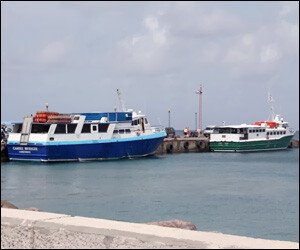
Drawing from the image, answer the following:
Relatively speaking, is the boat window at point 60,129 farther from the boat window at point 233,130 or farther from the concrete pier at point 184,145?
the boat window at point 233,130

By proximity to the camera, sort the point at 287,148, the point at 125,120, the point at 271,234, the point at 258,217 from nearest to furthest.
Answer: the point at 271,234 → the point at 258,217 → the point at 125,120 → the point at 287,148

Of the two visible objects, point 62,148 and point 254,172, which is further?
point 62,148

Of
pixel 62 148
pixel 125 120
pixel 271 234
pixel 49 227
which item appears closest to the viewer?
pixel 49 227

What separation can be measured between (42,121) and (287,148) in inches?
1974

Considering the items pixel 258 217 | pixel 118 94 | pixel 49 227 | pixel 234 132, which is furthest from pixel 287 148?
pixel 49 227

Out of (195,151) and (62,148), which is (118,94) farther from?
(195,151)

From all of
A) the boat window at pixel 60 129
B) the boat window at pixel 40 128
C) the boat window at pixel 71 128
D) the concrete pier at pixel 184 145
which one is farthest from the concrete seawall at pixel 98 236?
the concrete pier at pixel 184 145

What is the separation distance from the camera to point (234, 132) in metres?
82.4

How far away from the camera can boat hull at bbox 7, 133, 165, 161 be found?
2254 inches

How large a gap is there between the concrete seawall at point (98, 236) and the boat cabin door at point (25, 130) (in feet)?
171

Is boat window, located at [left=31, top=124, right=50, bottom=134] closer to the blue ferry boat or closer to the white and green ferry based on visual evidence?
the blue ferry boat

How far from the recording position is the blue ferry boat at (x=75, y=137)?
5725 centimetres

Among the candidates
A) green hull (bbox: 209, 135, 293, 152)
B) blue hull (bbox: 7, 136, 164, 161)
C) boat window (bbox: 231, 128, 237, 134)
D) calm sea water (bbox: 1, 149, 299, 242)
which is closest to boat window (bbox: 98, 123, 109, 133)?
blue hull (bbox: 7, 136, 164, 161)

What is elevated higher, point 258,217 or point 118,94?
point 118,94
